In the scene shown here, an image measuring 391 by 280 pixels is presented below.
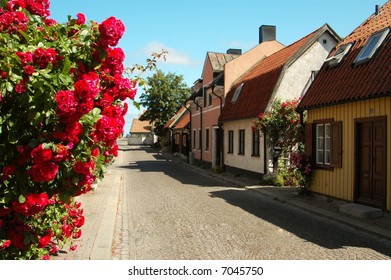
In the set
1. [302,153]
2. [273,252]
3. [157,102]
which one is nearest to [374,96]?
[302,153]

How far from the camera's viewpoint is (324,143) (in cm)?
1158

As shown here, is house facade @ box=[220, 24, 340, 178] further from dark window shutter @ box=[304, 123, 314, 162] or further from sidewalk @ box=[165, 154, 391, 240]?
dark window shutter @ box=[304, 123, 314, 162]

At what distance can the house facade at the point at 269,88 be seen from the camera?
647 inches

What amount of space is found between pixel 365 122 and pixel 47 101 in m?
8.69

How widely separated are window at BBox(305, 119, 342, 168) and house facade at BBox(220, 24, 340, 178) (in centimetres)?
401

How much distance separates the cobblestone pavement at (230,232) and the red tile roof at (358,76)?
3149mm

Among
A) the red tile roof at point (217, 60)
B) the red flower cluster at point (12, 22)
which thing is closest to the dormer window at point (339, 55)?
the red flower cluster at point (12, 22)

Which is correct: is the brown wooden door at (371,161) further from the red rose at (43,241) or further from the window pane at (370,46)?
the red rose at (43,241)

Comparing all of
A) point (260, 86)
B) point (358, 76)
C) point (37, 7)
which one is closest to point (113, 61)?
point (37, 7)

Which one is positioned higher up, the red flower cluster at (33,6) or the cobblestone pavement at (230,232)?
the red flower cluster at (33,6)

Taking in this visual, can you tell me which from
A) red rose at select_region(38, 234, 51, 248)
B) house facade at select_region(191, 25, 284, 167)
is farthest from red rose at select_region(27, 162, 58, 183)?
house facade at select_region(191, 25, 284, 167)

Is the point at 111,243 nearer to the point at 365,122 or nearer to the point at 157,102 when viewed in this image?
the point at 365,122

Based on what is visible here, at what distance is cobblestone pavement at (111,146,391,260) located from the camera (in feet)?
20.8

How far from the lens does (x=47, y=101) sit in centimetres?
290
